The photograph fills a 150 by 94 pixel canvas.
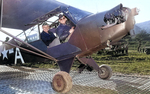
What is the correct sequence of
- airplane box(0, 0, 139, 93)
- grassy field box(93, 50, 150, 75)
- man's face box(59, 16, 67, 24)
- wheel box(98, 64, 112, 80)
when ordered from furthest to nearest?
grassy field box(93, 50, 150, 75)
wheel box(98, 64, 112, 80)
man's face box(59, 16, 67, 24)
airplane box(0, 0, 139, 93)

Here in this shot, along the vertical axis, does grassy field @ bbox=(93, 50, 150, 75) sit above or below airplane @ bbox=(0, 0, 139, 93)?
below

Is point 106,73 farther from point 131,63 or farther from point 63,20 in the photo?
point 63,20

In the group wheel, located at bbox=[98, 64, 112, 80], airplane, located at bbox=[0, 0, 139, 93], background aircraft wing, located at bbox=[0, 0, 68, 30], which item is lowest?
wheel, located at bbox=[98, 64, 112, 80]

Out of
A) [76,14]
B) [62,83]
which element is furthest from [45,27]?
[62,83]

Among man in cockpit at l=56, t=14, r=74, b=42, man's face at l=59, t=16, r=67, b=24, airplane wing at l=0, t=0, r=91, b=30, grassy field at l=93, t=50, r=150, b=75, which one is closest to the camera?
man in cockpit at l=56, t=14, r=74, b=42

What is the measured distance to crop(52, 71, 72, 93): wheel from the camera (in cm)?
273

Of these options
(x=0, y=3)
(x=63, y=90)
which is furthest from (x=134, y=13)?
(x=0, y=3)

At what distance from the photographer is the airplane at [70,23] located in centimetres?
272

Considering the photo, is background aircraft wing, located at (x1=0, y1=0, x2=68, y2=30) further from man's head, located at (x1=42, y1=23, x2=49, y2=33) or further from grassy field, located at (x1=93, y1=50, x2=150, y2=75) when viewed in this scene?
grassy field, located at (x1=93, y1=50, x2=150, y2=75)

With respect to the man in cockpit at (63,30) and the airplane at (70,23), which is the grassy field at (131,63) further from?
the man in cockpit at (63,30)

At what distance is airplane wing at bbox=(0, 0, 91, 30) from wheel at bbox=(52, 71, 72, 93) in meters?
1.76

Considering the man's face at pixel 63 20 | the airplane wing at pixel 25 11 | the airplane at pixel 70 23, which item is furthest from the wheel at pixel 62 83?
the airplane wing at pixel 25 11

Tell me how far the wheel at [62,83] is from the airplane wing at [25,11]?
176 centimetres

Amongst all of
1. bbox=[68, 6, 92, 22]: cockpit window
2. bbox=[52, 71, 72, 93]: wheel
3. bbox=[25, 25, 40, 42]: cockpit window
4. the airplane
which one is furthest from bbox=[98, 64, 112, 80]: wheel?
bbox=[25, 25, 40, 42]: cockpit window
